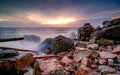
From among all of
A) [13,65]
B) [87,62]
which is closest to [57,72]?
[87,62]

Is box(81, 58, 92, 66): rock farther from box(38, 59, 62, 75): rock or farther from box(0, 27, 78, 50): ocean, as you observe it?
box(0, 27, 78, 50): ocean

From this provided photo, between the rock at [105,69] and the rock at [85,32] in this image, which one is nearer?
the rock at [105,69]

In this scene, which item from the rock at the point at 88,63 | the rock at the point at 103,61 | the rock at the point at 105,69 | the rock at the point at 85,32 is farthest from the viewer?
the rock at the point at 85,32

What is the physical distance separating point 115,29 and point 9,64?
287 inches

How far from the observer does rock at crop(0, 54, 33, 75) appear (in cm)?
480

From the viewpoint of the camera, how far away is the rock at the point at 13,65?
4.80m

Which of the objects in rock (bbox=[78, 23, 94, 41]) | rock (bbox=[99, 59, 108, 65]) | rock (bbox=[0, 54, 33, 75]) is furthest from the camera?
rock (bbox=[78, 23, 94, 41])

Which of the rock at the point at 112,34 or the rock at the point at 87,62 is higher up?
the rock at the point at 112,34

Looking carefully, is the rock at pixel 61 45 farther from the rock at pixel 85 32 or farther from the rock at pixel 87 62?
the rock at pixel 85 32

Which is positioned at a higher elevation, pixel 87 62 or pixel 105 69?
pixel 87 62

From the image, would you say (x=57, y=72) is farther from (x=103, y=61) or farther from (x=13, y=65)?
(x=103, y=61)

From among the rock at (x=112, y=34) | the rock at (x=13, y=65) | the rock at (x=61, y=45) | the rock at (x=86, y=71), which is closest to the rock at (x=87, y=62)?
the rock at (x=86, y=71)

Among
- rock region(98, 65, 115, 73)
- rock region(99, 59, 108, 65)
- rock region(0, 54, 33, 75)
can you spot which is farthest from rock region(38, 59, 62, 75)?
rock region(99, 59, 108, 65)

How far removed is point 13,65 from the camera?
16.1 feet
